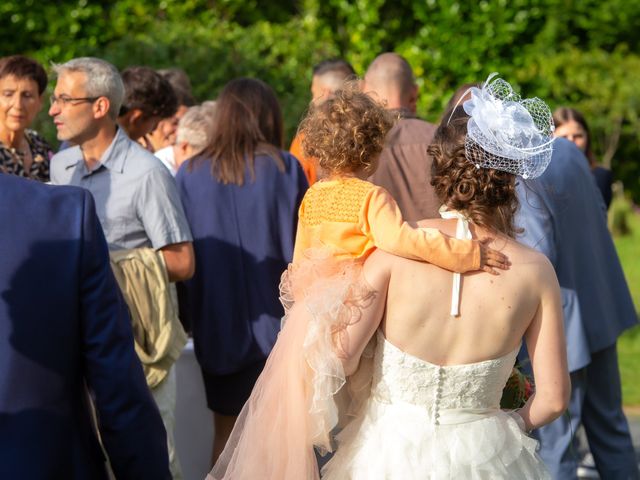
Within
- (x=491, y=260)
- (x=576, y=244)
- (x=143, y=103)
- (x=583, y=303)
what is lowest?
(x=583, y=303)

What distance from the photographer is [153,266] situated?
4.41 m

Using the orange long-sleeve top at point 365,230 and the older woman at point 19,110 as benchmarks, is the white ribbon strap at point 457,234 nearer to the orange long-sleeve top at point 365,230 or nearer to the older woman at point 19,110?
the orange long-sleeve top at point 365,230

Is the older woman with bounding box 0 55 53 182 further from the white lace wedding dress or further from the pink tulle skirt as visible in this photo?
the white lace wedding dress

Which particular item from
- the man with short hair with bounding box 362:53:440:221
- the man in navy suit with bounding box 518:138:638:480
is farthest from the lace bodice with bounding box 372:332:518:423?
the man with short hair with bounding box 362:53:440:221

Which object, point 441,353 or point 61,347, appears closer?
point 61,347

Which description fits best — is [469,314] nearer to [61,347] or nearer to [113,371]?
[113,371]

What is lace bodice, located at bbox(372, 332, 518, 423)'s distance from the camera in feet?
9.58

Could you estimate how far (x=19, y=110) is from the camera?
5.32m

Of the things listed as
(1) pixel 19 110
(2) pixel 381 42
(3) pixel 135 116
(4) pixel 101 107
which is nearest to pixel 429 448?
(4) pixel 101 107

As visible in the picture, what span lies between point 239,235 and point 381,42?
399 inches

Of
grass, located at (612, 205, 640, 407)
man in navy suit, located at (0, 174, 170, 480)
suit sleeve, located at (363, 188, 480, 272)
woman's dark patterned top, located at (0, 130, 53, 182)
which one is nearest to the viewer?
man in navy suit, located at (0, 174, 170, 480)

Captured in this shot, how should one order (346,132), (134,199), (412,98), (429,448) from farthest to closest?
(412,98), (134,199), (346,132), (429,448)

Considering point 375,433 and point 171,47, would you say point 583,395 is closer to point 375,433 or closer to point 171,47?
point 375,433

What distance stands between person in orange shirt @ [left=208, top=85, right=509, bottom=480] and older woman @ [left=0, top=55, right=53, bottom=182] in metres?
2.53
